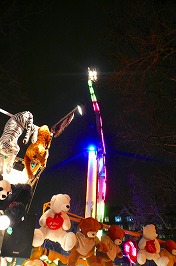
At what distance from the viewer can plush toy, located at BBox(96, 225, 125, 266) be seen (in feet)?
17.7

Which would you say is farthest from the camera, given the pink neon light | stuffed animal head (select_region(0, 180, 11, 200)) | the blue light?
the pink neon light

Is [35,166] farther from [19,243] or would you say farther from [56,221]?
[19,243]

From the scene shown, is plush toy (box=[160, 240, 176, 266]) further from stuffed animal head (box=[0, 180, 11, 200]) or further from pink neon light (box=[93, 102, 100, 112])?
pink neon light (box=[93, 102, 100, 112])

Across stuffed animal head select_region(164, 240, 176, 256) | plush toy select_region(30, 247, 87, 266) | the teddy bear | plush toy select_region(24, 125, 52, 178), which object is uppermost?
plush toy select_region(24, 125, 52, 178)

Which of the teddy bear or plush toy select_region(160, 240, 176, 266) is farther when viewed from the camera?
plush toy select_region(160, 240, 176, 266)

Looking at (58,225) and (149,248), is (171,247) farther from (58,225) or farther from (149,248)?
(58,225)

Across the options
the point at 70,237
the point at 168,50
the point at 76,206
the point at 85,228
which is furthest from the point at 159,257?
the point at 76,206

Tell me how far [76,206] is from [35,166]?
63.4 feet

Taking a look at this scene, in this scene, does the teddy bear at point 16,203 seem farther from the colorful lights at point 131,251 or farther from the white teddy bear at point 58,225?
the colorful lights at point 131,251

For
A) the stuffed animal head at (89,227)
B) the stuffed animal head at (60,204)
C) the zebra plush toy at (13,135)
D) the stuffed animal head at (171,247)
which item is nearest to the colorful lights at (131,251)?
the stuffed animal head at (171,247)

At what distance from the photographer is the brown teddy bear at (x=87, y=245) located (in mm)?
5117

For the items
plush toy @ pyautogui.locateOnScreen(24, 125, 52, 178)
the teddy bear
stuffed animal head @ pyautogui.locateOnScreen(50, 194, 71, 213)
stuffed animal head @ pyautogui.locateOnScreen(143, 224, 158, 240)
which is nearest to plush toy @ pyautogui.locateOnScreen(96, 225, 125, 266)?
stuffed animal head @ pyautogui.locateOnScreen(143, 224, 158, 240)

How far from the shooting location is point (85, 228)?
532cm

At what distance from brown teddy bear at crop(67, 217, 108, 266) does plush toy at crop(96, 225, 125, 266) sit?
0.55 feet
